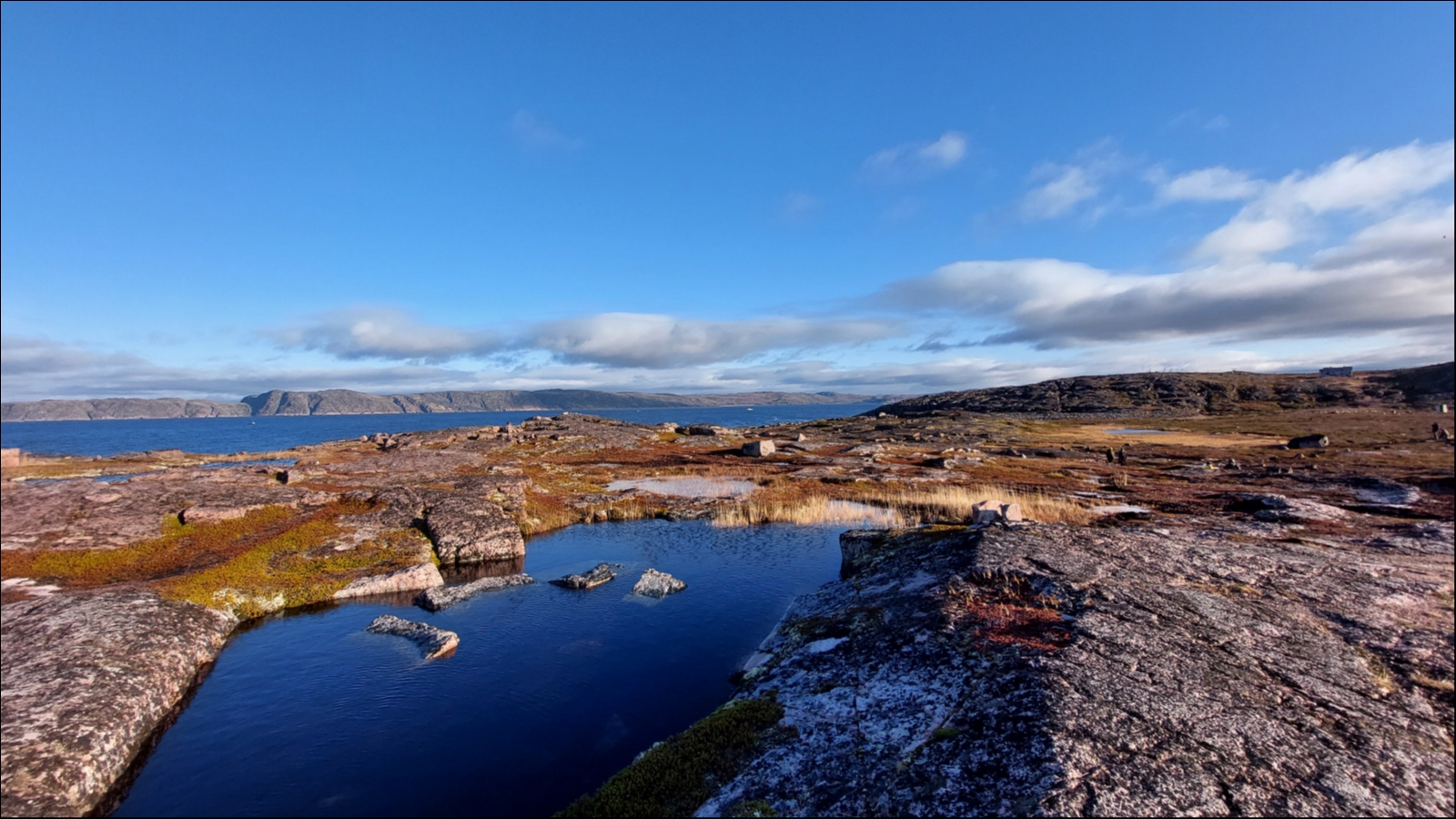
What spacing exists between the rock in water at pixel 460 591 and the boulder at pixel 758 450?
57.2m

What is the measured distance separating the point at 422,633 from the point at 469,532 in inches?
520

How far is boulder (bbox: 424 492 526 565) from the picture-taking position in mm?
32750

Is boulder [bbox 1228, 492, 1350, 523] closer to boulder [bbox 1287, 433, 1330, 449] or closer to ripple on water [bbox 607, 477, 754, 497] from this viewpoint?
ripple on water [bbox 607, 477, 754, 497]

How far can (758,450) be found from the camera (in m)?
86.2

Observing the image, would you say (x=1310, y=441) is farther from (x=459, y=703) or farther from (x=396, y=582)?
(x=396, y=582)

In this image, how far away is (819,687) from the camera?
1517 cm

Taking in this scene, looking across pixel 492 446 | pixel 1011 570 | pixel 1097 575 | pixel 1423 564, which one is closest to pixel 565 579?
pixel 1011 570

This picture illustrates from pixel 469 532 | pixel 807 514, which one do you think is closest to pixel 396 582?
pixel 469 532

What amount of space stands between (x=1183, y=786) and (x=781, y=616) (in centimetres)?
1664

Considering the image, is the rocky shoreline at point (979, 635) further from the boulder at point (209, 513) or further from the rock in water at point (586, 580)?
the rock in water at point (586, 580)

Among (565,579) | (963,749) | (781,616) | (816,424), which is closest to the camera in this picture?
(963,749)

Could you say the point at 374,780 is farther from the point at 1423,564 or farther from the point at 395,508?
the point at 1423,564

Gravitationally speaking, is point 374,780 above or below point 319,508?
below

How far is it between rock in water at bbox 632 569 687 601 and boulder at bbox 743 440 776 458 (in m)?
56.1
